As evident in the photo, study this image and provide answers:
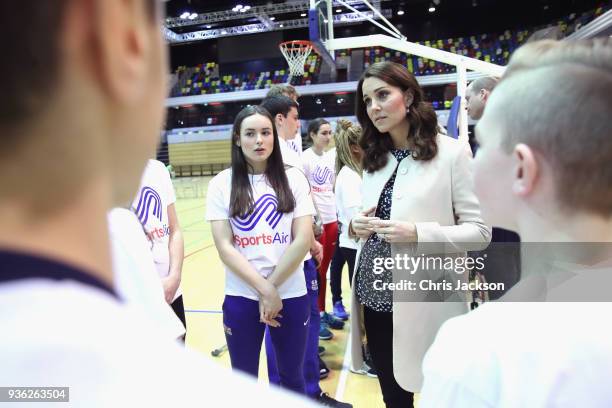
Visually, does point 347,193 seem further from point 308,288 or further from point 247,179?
point 247,179

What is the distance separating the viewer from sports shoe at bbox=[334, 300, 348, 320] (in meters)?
3.58

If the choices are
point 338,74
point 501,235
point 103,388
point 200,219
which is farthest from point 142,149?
point 338,74

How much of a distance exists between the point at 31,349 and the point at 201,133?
2051 cm

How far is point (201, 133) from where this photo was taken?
19953mm

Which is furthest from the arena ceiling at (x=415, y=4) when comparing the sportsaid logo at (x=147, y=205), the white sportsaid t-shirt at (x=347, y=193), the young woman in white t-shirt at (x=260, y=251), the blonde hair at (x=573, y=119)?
the blonde hair at (x=573, y=119)

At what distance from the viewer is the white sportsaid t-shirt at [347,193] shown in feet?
9.86

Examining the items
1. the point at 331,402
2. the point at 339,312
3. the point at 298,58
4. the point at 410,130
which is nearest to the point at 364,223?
the point at 410,130

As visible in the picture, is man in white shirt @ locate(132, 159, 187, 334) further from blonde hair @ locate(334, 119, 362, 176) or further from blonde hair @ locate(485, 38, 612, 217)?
blonde hair @ locate(485, 38, 612, 217)

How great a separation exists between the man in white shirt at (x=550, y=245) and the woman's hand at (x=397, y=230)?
845 mm

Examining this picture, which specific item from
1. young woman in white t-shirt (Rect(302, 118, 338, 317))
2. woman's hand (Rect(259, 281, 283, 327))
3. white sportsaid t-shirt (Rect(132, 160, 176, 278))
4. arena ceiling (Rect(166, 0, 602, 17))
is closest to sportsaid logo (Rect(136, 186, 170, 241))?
white sportsaid t-shirt (Rect(132, 160, 176, 278))

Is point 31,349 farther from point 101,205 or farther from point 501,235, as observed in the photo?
point 501,235

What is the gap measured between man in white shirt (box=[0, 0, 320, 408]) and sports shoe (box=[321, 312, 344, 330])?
3.31 metres

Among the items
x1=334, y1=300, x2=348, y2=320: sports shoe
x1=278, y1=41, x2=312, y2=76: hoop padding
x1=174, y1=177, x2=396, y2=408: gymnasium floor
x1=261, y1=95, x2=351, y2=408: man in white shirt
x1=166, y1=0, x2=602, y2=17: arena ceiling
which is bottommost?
x1=174, y1=177, x2=396, y2=408: gymnasium floor

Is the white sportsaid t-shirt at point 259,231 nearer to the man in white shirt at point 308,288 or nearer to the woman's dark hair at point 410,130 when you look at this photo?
the man in white shirt at point 308,288
